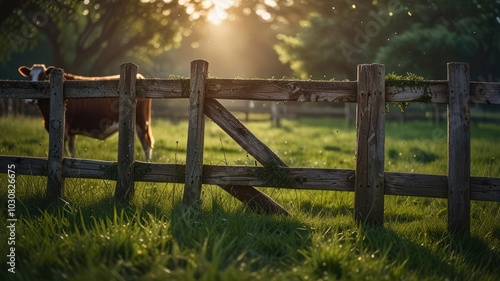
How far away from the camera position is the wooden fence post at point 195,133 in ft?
15.3

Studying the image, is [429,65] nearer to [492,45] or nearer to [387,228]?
[492,45]

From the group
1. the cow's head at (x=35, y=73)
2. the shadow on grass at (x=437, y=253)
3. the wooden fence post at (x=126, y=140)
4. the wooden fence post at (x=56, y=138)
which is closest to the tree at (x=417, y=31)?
the cow's head at (x=35, y=73)

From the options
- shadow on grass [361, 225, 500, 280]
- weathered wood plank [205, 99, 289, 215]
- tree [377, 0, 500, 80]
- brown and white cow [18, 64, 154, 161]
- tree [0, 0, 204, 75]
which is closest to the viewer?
shadow on grass [361, 225, 500, 280]

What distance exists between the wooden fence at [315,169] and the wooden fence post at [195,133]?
0.03 feet

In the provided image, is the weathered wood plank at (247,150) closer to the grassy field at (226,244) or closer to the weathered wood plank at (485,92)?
the grassy field at (226,244)

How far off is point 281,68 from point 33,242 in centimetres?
4139

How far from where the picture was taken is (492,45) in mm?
20484

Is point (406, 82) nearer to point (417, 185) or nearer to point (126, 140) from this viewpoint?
point (417, 185)

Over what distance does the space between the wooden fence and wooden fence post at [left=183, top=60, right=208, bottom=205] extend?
0.01m

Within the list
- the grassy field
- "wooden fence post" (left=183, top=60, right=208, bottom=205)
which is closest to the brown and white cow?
the grassy field

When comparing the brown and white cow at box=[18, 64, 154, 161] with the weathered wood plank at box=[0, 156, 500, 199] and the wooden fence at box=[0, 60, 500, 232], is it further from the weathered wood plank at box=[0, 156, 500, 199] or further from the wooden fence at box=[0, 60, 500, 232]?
the weathered wood plank at box=[0, 156, 500, 199]

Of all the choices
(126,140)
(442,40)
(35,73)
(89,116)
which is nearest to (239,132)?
(126,140)

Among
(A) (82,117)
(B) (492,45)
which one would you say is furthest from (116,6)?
(B) (492,45)

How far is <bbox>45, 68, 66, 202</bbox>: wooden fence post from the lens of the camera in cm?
510
